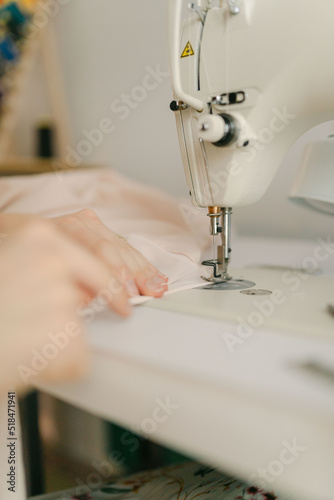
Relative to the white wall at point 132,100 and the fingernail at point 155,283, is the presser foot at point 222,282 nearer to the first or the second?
the fingernail at point 155,283

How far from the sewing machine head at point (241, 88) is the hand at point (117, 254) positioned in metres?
0.11

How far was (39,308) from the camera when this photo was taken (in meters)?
0.39

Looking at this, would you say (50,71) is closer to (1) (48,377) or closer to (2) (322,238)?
(2) (322,238)

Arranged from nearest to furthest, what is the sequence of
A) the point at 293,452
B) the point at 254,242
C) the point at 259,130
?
the point at 293,452 → the point at 259,130 → the point at 254,242

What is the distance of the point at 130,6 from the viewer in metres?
1.33

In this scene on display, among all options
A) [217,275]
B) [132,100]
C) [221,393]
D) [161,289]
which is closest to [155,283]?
[161,289]

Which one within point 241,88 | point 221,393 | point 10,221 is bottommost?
point 221,393

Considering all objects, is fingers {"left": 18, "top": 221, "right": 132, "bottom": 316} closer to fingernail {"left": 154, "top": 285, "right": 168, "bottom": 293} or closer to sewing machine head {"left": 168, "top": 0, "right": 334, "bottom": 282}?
fingernail {"left": 154, "top": 285, "right": 168, "bottom": 293}

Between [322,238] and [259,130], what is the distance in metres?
0.57

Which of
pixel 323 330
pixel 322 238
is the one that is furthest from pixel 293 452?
pixel 322 238

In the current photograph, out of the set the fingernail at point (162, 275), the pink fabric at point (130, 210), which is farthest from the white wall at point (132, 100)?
the fingernail at point (162, 275)

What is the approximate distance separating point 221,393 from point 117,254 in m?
0.24

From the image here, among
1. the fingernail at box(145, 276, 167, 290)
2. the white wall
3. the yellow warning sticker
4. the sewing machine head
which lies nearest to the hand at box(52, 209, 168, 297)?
the fingernail at box(145, 276, 167, 290)

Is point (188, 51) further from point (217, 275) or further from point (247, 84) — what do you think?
point (217, 275)
